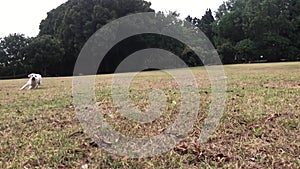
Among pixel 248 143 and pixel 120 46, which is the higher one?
pixel 120 46

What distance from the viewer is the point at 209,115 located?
416 centimetres

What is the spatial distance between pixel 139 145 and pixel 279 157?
1162 millimetres

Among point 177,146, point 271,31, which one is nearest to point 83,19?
point 271,31

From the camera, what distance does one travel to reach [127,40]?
34.6 m

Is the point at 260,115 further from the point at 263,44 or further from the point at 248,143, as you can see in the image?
the point at 263,44

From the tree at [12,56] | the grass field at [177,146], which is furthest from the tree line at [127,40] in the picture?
the grass field at [177,146]

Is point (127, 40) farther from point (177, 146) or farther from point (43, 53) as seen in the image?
point (177, 146)

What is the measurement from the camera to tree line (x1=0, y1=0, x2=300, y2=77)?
33125 mm

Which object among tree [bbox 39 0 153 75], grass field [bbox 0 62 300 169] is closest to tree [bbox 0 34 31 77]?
tree [bbox 39 0 153 75]

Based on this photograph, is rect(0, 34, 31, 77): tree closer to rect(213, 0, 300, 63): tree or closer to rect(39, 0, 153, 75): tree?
rect(39, 0, 153, 75): tree

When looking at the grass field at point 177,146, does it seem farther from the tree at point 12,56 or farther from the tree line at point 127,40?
the tree at point 12,56

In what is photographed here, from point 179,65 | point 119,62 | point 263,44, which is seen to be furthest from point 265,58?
point 119,62

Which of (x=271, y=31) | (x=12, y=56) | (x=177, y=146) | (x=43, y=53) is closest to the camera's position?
(x=177, y=146)

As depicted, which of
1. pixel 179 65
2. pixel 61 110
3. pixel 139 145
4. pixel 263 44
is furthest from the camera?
pixel 263 44
